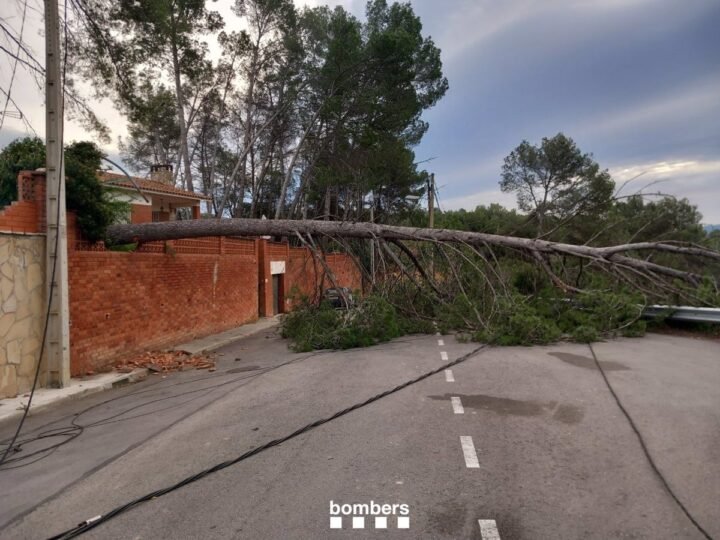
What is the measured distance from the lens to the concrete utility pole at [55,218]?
8383mm

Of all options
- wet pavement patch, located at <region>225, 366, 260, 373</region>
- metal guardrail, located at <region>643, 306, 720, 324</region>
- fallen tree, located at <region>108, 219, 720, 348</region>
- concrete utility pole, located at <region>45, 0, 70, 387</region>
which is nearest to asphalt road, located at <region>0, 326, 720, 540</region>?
concrete utility pole, located at <region>45, 0, 70, 387</region>

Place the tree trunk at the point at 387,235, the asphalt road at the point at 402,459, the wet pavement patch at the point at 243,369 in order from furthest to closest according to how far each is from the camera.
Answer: the tree trunk at the point at 387,235, the wet pavement patch at the point at 243,369, the asphalt road at the point at 402,459

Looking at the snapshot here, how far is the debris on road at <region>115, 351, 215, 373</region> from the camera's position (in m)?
10.4

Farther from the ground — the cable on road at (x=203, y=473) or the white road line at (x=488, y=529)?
the white road line at (x=488, y=529)

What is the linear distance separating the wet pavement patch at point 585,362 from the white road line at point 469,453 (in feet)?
14.7

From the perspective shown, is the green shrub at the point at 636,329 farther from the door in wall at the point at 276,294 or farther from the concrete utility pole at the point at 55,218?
the door in wall at the point at 276,294

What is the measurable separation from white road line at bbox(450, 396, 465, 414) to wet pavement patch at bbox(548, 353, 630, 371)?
10.4 ft

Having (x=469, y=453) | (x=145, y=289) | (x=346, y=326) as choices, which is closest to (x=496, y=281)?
(x=346, y=326)

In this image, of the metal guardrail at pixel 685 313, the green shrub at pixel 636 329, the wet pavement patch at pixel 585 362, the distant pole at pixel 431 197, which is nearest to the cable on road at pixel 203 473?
the wet pavement patch at pixel 585 362

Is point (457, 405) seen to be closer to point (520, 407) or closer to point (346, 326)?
point (520, 407)

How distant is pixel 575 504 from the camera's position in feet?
12.1

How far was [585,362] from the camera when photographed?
912cm

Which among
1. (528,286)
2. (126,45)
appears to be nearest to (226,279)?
(126,45)

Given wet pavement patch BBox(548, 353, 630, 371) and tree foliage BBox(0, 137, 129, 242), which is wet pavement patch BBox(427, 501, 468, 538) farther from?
tree foliage BBox(0, 137, 129, 242)
